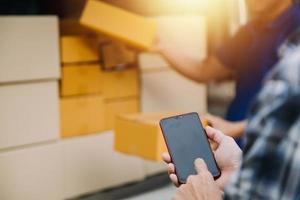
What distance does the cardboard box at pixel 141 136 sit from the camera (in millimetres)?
1662

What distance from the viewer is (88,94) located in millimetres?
1932

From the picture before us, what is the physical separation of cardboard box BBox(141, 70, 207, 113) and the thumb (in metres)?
1.36

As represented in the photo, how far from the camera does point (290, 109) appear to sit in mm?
470

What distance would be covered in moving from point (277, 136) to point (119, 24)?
55.2 inches

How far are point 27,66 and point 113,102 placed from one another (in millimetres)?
400

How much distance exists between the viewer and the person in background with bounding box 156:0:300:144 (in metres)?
1.43

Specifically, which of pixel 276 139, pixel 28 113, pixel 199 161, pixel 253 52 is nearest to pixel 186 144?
pixel 199 161

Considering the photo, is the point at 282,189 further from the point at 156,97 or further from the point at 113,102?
the point at 156,97

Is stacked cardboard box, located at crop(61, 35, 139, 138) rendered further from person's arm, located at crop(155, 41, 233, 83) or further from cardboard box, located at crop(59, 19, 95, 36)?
person's arm, located at crop(155, 41, 233, 83)

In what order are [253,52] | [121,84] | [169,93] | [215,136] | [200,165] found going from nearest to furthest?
[200,165]
[215,136]
[253,52]
[121,84]
[169,93]

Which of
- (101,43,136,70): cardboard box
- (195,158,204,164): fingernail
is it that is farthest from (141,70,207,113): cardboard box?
(195,158,204,164): fingernail

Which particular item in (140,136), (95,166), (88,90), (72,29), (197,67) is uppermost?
(72,29)

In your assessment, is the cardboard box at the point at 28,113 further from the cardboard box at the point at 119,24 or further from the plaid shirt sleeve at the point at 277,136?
the plaid shirt sleeve at the point at 277,136

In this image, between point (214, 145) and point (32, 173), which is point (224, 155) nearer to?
point (214, 145)
